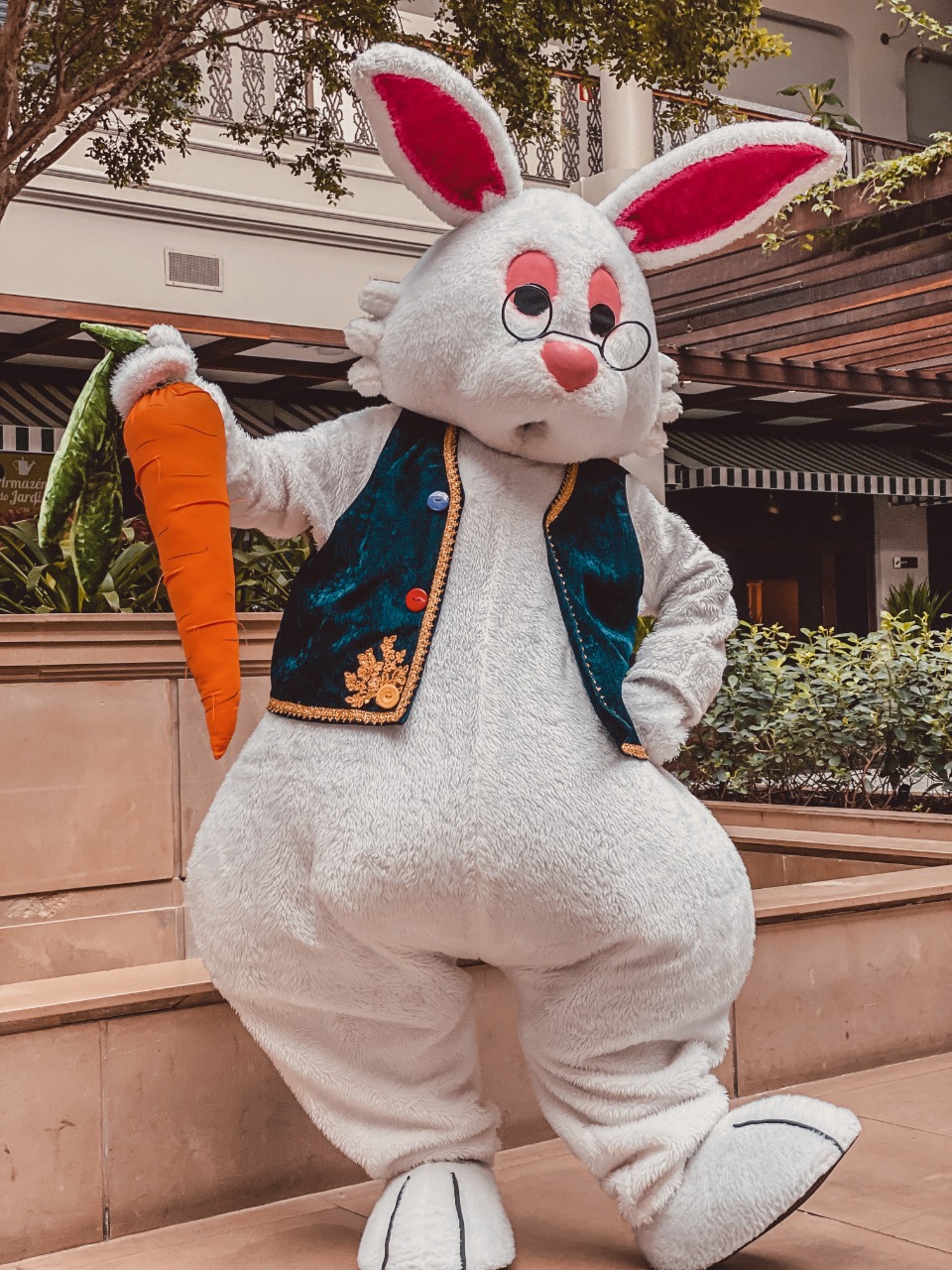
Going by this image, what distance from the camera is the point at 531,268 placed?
2.40m

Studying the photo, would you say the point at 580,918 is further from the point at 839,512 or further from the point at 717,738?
the point at 839,512

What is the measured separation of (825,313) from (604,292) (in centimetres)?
889

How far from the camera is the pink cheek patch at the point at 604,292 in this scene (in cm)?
243

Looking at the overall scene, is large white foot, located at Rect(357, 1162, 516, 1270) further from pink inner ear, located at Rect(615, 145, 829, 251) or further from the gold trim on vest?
pink inner ear, located at Rect(615, 145, 829, 251)

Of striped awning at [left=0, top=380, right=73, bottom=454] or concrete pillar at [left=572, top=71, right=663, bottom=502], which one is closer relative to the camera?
striped awning at [left=0, top=380, right=73, bottom=454]

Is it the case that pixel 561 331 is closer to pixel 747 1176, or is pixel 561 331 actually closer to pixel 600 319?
pixel 600 319

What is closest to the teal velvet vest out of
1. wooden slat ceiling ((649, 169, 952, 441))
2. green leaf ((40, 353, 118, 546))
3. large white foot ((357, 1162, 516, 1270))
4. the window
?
green leaf ((40, 353, 118, 546))

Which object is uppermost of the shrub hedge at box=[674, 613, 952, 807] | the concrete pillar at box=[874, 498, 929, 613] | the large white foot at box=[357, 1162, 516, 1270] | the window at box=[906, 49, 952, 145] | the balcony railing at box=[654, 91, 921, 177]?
the window at box=[906, 49, 952, 145]

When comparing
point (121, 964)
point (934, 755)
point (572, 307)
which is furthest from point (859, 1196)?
point (934, 755)

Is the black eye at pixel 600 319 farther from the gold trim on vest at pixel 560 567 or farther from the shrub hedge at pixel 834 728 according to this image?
the shrub hedge at pixel 834 728

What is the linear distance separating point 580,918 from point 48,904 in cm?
272

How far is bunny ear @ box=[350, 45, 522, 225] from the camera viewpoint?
7.69 feet

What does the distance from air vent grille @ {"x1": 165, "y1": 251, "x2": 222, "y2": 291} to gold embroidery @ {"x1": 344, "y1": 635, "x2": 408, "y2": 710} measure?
10670mm

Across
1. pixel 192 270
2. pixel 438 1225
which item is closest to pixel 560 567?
pixel 438 1225
